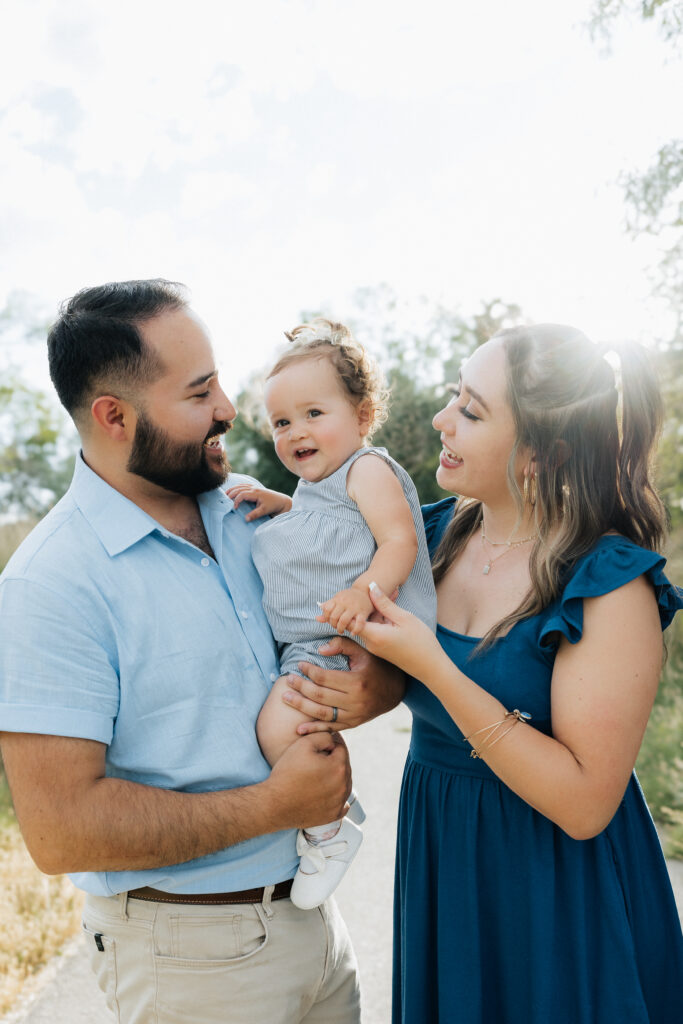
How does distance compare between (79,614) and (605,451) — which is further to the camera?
(605,451)

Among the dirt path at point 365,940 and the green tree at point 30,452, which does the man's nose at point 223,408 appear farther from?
the green tree at point 30,452

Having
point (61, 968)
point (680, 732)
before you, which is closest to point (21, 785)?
point (61, 968)

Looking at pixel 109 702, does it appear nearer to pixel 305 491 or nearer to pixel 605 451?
pixel 305 491

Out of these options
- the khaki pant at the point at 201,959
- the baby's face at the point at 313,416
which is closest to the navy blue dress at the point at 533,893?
the khaki pant at the point at 201,959

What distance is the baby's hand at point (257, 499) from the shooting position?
2562 mm

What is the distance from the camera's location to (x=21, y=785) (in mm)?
1793

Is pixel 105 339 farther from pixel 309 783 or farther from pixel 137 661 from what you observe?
pixel 309 783

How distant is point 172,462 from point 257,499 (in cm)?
47

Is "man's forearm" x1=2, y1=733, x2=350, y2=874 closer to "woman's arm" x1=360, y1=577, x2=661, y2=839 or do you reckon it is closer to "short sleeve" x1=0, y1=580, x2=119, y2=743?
"short sleeve" x1=0, y1=580, x2=119, y2=743

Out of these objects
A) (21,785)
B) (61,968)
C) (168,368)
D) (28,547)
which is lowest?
(61,968)

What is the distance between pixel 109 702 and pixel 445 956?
1.16 meters

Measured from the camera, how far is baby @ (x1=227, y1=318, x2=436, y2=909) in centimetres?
214

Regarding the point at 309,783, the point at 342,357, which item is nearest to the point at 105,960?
the point at 309,783

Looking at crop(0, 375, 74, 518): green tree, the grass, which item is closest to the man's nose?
the grass
